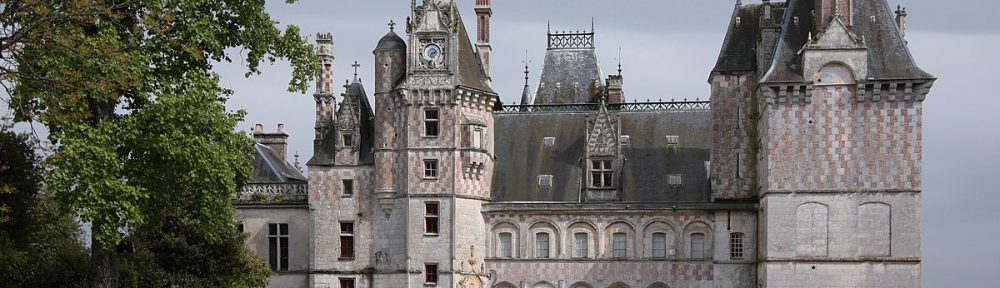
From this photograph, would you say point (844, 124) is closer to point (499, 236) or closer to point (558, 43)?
point (499, 236)

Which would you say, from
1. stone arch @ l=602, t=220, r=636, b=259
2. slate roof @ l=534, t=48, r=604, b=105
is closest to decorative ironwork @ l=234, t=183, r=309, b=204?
stone arch @ l=602, t=220, r=636, b=259

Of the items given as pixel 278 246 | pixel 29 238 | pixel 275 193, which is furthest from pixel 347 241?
pixel 29 238

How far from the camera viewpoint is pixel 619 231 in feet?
167

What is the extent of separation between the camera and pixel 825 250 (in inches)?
1795

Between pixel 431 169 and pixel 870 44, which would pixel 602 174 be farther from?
pixel 870 44

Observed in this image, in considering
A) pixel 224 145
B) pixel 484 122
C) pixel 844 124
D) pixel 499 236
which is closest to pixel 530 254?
pixel 499 236

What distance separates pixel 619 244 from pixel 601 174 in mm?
2760

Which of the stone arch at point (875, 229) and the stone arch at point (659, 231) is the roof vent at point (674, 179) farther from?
the stone arch at point (875, 229)

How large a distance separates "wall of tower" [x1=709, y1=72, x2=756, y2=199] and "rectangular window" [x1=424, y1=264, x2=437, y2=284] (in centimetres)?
1076

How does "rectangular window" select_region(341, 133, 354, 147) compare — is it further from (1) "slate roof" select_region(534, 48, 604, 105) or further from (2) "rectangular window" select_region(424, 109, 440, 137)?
(1) "slate roof" select_region(534, 48, 604, 105)

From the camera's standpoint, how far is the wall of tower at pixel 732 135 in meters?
49.5

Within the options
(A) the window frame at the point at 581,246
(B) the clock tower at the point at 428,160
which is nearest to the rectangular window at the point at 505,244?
(B) the clock tower at the point at 428,160

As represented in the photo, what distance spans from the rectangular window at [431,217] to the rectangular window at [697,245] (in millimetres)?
9684

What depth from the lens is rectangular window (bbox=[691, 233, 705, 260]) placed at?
1986 inches
